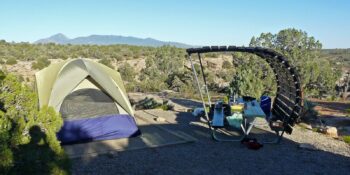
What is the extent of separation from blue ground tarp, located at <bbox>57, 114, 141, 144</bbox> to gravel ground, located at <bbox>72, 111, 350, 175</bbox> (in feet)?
4.24

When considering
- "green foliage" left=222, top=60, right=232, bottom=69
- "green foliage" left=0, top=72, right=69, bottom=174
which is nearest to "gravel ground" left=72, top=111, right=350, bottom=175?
"green foliage" left=0, top=72, right=69, bottom=174

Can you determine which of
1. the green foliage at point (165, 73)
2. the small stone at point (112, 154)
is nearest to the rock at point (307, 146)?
the small stone at point (112, 154)

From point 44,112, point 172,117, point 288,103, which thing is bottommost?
point 172,117

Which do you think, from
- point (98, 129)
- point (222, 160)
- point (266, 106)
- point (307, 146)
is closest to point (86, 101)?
point (98, 129)

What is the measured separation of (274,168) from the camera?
26.1 feet

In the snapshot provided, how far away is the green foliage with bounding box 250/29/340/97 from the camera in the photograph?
100ft

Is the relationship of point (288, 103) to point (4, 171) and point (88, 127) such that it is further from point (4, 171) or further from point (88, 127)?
point (4, 171)

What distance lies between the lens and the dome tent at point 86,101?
31.8 feet

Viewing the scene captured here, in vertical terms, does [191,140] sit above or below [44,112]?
below

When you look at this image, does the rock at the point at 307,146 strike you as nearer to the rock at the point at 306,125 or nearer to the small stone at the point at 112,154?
the rock at the point at 306,125

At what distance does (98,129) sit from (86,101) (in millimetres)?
1083

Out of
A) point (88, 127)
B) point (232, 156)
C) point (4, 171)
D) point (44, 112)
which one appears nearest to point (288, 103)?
point (232, 156)

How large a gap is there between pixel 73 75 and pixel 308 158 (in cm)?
682

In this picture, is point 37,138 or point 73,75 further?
point 73,75
